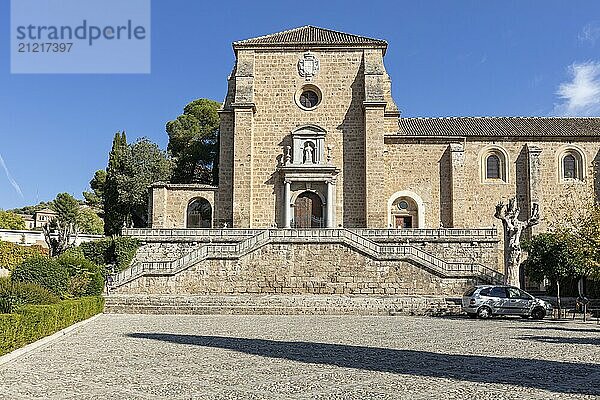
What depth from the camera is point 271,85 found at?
3603 cm

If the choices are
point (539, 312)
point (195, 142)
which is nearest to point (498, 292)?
point (539, 312)

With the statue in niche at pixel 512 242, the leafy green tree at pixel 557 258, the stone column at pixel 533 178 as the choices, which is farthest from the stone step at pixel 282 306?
the stone column at pixel 533 178

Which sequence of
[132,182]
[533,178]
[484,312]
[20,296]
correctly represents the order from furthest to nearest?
[132,182] < [533,178] < [484,312] < [20,296]

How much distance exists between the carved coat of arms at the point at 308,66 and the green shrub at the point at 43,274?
19.9 metres

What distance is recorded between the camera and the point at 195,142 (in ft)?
177

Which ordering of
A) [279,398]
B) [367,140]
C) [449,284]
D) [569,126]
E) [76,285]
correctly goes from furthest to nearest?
[569,126] < [367,140] < [449,284] < [76,285] < [279,398]

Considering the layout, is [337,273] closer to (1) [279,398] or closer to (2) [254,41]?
(2) [254,41]

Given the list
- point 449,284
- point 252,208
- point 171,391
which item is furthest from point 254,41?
point 171,391

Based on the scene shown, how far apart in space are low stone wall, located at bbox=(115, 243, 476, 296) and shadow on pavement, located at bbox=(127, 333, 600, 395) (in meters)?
12.7

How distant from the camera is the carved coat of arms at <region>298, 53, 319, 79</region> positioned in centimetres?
3594

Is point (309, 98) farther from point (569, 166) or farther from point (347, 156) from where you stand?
point (569, 166)

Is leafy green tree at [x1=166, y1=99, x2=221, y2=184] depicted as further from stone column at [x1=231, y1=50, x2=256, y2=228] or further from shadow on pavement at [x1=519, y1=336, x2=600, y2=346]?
shadow on pavement at [x1=519, y1=336, x2=600, y2=346]

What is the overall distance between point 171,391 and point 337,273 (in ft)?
62.7

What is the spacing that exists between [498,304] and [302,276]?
28.4 feet
